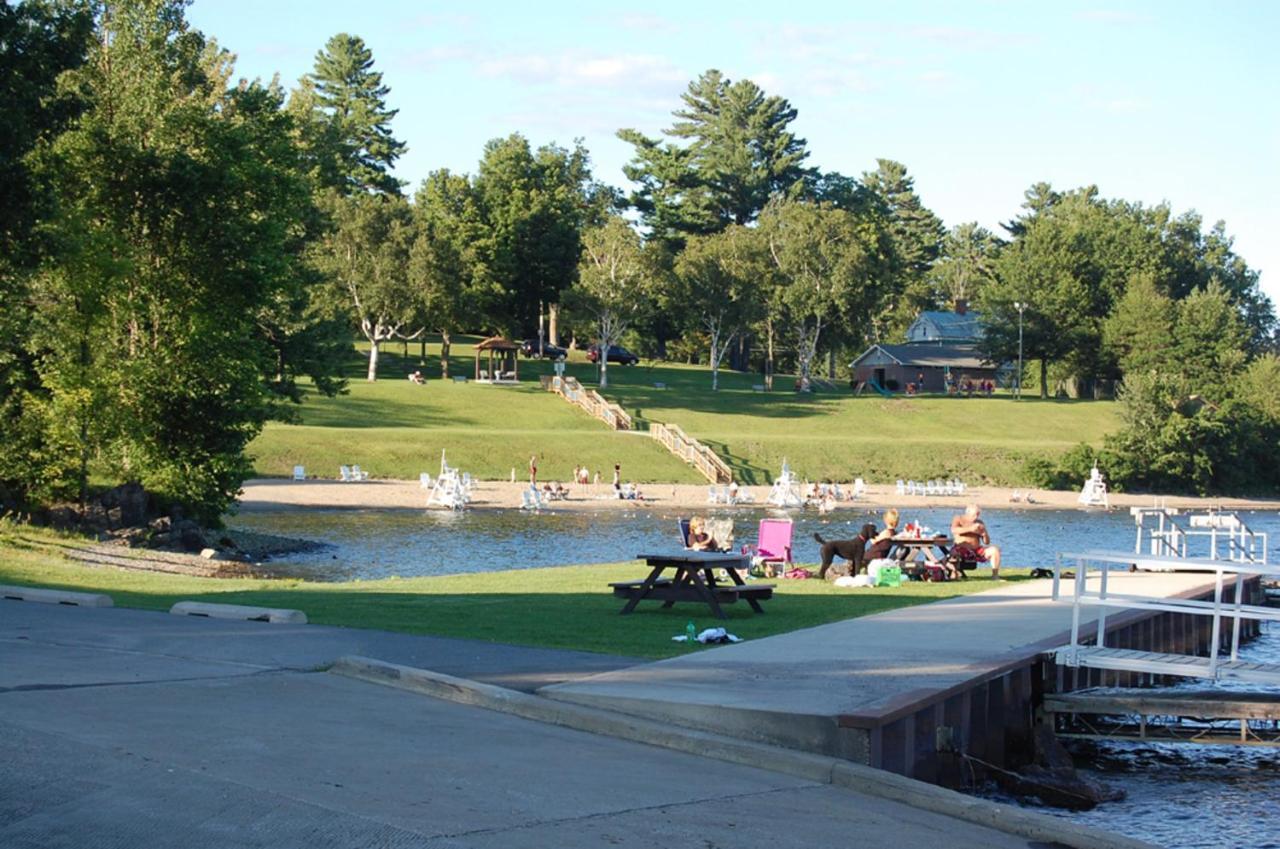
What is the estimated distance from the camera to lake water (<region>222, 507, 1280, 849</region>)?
41.4ft

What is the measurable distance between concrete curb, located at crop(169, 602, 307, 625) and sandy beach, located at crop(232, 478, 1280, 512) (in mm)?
31729

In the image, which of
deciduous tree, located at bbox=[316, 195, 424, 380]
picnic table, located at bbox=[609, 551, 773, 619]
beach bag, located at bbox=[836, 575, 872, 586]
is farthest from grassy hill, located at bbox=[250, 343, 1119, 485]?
picnic table, located at bbox=[609, 551, 773, 619]

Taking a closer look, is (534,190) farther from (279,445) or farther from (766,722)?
(766,722)

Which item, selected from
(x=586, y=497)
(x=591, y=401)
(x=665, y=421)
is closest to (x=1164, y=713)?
(x=586, y=497)

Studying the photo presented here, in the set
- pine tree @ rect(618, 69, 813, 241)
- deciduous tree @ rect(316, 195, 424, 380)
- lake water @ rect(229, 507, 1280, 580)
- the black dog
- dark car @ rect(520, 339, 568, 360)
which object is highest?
pine tree @ rect(618, 69, 813, 241)

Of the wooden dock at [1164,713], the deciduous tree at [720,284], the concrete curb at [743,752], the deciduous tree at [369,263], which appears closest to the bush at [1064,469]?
Result: the deciduous tree at [720,284]

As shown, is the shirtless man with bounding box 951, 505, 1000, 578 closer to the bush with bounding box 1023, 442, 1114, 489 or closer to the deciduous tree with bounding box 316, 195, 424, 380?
the bush with bounding box 1023, 442, 1114, 489

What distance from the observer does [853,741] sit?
10.0m

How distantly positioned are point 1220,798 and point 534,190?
90.7 metres

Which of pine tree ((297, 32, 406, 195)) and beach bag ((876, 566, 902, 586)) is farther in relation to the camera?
pine tree ((297, 32, 406, 195))

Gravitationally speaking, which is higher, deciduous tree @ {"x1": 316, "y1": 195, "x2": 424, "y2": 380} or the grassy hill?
deciduous tree @ {"x1": 316, "y1": 195, "x2": 424, "y2": 380}

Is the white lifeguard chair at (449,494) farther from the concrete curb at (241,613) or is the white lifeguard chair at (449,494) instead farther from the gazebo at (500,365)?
the concrete curb at (241,613)

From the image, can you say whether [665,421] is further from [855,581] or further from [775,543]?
[855,581]

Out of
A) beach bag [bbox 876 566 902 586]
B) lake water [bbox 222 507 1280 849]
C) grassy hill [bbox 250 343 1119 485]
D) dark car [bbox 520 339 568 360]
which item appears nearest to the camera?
lake water [bbox 222 507 1280 849]
